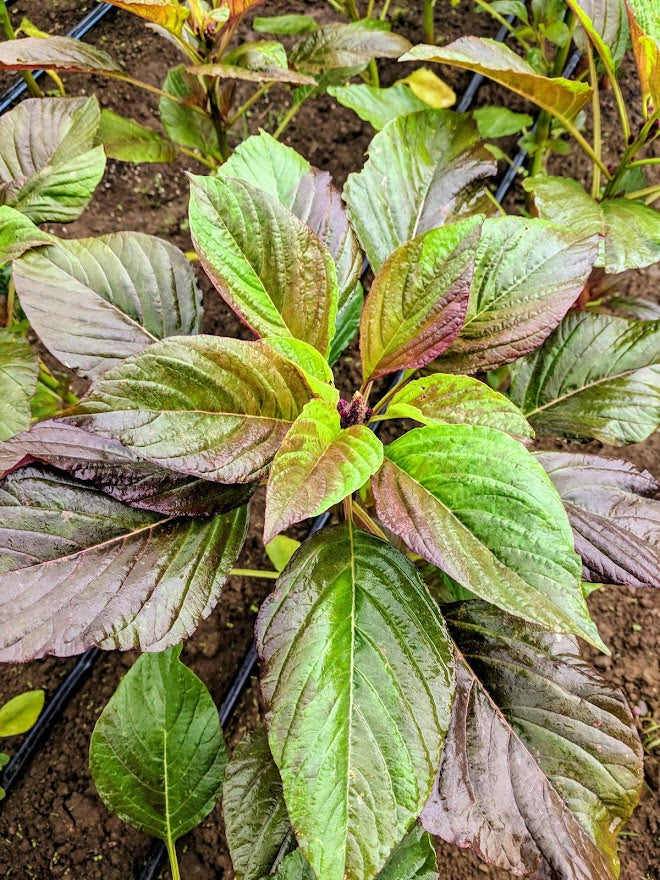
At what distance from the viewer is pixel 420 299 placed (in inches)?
29.9

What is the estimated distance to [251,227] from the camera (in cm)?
75

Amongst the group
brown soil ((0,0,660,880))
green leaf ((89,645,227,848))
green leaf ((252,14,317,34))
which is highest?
green leaf ((252,14,317,34))

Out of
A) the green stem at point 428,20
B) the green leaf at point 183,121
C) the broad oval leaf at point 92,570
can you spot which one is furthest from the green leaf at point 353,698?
the green stem at point 428,20

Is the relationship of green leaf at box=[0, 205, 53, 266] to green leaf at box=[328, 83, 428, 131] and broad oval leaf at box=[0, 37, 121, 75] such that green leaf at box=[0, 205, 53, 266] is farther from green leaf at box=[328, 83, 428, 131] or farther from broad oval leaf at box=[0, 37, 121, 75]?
green leaf at box=[328, 83, 428, 131]

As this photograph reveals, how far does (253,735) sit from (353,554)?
0.35 m

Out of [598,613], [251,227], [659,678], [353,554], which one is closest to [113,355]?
[251,227]

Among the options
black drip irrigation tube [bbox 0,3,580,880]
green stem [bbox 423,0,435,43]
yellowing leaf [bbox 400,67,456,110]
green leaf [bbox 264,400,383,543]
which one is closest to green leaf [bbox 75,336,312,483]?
green leaf [bbox 264,400,383,543]

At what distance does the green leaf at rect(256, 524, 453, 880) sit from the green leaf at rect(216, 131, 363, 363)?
32 cm

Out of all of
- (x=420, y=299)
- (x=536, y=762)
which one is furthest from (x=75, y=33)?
(x=536, y=762)

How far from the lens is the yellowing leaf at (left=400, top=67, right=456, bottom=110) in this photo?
1.73 meters

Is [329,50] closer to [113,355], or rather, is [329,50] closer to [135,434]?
[113,355]

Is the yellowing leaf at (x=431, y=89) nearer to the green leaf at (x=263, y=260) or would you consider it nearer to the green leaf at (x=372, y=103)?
the green leaf at (x=372, y=103)

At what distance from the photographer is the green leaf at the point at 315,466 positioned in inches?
21.3

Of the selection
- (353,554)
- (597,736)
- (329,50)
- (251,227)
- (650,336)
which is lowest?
(597,736)
